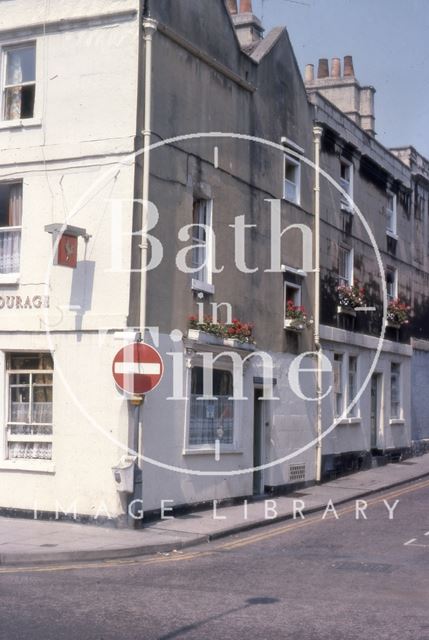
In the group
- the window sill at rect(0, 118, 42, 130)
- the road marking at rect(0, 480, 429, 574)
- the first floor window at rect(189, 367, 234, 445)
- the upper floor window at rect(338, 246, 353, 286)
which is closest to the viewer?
the road marking at rect(0, 480, 429, 574)

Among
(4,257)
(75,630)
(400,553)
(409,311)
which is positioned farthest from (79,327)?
(409,311)

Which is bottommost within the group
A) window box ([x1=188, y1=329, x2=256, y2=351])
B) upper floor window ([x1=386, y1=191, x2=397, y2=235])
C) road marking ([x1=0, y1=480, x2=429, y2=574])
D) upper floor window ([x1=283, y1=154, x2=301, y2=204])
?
road marking ([x1=0, y1=480, x2=429, y2=574])

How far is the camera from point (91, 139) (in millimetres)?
16438

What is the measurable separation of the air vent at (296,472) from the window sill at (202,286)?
5404 mm

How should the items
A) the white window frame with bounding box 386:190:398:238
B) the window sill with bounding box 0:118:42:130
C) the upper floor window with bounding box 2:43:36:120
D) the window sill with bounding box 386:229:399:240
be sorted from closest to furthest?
1. the window sill with bounding box 0:118:42:130
2. the upper floor window with bounding box 2:43:36:120
3. the window sill with bounding box 386:229:399:240
4. the white window frame with bounding box 386:190:398:238

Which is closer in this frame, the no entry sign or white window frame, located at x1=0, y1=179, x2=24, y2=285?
the no entry sign

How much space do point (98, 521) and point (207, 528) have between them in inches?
71.2

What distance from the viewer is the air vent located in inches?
846

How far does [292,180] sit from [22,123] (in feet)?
25.6

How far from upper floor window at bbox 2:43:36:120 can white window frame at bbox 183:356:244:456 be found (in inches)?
220

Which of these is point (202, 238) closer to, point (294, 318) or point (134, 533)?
point (294, 318)

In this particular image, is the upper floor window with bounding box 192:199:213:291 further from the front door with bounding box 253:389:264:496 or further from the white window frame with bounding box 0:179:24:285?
the front door with bounding box 253:389:264:496

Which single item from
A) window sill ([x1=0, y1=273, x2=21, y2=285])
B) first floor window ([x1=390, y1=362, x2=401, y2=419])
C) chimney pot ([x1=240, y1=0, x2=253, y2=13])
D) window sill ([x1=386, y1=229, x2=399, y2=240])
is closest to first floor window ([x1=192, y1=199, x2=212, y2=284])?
window sill ([x1=0, y1=273, x2=21, y2=285])

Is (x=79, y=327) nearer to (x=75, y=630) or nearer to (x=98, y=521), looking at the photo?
(x=98, y=521)
